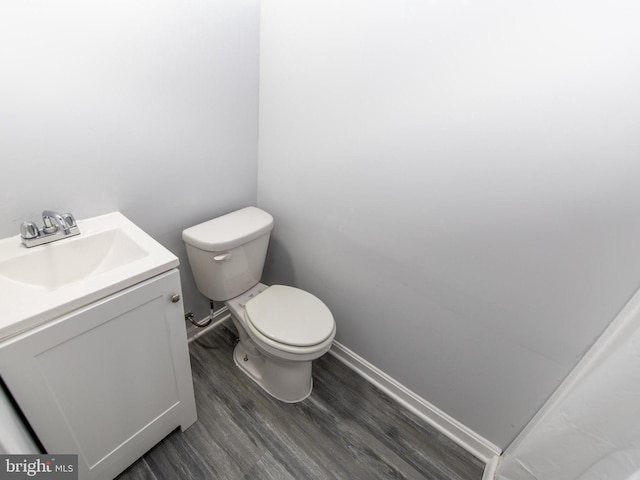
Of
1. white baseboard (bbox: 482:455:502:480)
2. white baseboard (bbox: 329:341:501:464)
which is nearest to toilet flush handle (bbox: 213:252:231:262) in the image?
white baseboard (bbox: 329:341:501:464)

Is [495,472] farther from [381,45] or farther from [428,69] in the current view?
[381,45]

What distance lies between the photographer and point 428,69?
0.93 meters

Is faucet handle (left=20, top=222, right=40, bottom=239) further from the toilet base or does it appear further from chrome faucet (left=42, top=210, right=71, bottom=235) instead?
the toilet base

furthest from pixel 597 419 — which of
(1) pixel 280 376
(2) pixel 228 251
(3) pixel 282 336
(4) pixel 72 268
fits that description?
(4) pixel 72 268

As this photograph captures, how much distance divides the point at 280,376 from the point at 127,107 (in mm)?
1212

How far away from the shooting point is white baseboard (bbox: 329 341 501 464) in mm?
1236

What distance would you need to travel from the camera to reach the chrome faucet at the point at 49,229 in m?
0.88

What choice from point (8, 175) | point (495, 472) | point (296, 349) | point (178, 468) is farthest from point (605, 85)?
point (178, 468)

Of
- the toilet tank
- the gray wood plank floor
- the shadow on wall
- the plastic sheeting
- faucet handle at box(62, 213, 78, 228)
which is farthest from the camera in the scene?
the shadow on wall

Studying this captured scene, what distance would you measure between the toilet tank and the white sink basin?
268mm

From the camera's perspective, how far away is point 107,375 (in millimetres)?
854

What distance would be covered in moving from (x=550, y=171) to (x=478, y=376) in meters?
0.79

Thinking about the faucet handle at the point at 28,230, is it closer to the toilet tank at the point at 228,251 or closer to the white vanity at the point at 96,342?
the white vanity at the point at 96,342

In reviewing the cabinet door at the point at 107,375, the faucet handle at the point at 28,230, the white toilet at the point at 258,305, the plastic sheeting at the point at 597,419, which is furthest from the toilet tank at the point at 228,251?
the plastic sheeting at the point at 597,419
